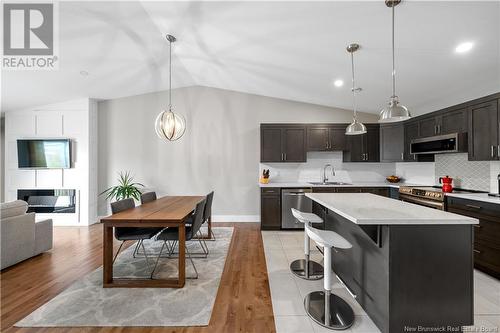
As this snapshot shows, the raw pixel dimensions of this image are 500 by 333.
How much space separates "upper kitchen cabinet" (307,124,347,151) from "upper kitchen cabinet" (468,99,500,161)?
2.06 metres

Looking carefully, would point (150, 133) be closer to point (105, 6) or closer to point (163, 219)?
point (105, 6)

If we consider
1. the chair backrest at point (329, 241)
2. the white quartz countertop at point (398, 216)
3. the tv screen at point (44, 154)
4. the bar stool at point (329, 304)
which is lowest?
the bar stool at point (329, 304)

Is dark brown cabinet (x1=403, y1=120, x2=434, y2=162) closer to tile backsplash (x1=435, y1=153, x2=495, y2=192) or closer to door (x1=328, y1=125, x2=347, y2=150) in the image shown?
tile backsplash (x1=435, y1=153, x2=495, y2=192)

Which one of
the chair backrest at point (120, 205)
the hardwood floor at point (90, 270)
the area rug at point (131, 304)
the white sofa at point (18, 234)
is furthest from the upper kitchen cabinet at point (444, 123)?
the white sofa at point (18, 234)

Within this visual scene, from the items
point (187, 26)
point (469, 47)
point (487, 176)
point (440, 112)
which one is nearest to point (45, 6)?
point (187, 26)

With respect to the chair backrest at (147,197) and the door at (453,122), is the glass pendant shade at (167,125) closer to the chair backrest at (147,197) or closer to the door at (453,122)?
the chair backrest at (147,197)

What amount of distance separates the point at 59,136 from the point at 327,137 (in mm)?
5876

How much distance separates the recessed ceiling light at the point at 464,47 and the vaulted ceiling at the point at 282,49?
5 cm

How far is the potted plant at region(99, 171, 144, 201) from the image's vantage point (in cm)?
474

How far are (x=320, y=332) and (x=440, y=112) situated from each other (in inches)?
150

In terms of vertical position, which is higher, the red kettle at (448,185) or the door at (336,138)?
the door at (336,138)

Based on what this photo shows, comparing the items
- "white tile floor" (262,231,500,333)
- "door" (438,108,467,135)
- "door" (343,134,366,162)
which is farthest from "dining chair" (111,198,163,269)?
"door" (438,108,467,135)

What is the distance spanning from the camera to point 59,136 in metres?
4.84

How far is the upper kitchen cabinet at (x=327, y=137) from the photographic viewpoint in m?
4.80
